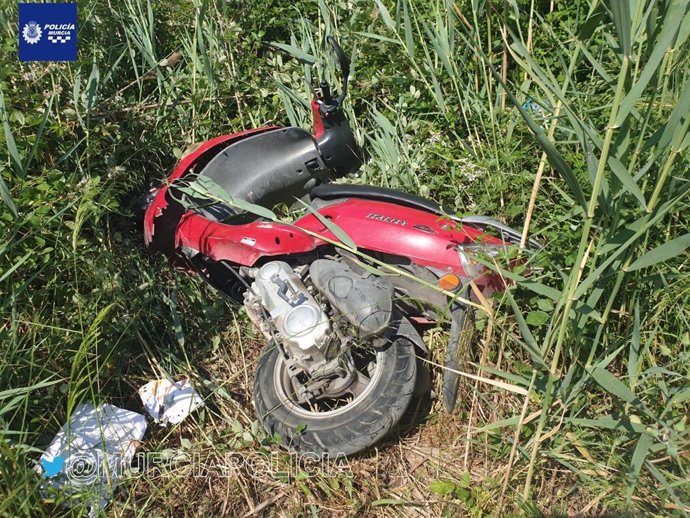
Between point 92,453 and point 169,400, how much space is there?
374mm

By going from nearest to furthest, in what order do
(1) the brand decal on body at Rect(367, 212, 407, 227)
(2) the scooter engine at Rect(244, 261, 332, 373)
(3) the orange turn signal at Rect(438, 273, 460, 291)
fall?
(3) the orange turn signal at Rect(438, 273, 460, 291)
(2) the scooter engine at Rect(244, 261, 332, 373)
(1) the brand decal on body at Rect(367, 212, 407, 227)

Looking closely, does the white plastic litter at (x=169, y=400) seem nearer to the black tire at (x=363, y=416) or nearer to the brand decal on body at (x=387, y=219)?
the black tire at (x=363, y=416)

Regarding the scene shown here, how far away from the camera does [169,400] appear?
2881 millimetres

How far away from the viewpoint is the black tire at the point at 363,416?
2.54 metres

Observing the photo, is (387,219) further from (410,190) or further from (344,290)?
(410,190)

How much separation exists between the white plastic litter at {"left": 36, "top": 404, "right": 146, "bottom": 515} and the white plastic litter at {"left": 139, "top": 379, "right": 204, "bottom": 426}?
91 millimetres

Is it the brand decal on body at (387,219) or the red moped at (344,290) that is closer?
the red moped at (344,290)

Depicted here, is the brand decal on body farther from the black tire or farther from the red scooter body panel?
the black tire

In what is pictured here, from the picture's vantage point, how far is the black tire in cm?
254

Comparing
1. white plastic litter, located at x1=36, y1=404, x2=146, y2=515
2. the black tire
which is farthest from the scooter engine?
white plastic litter, located at x1=36, y1=404, x2=146, y2=515

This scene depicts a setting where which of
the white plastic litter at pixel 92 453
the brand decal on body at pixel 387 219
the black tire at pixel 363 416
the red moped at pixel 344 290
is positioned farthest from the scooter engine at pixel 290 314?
the white plastic litter at pixel 92 453

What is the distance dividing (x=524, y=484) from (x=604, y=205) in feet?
3.06

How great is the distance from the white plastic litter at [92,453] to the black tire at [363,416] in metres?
0.52

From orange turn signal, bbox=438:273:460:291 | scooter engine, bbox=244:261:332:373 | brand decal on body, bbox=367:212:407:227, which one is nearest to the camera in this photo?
orange turn signal, bbox=438:273:460:291
